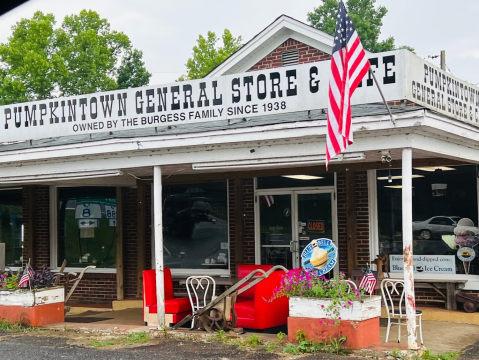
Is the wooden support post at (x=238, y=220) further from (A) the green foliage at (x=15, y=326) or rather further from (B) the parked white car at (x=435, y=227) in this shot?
(A) the green foliage at (x=15, y=326)

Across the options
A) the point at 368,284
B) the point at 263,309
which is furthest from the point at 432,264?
the point at 263,309

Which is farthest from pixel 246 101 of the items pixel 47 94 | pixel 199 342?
pixel 47 94

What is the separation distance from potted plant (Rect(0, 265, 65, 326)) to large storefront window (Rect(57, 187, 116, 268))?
11.6 ft

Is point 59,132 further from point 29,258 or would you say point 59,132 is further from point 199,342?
point 29,258

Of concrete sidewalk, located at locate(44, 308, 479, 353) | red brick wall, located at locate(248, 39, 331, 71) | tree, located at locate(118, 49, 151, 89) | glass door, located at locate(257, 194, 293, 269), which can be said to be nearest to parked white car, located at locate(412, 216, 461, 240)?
concrete sidewalk, located at locate(44, 308, 479, 353)

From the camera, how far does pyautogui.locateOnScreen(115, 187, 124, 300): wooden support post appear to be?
1374 centimetres

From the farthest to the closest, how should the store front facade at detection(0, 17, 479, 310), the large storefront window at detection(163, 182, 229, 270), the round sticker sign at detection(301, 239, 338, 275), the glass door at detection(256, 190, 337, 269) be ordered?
the large storefront window at detection(163, 182, 229, 270)
the glass door at detection(256, 190, 337, 269)
the round sticker sign at detection(301, 239, 338, 275)
the store front facade at detection(0, 17, 479, 310)

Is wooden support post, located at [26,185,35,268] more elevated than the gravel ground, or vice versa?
wooden support post, located at [26,185,35,268]

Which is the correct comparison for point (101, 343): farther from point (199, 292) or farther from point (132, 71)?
point (132, 71)

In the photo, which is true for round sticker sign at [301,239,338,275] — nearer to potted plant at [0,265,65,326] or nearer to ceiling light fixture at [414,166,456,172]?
ceiling light fixture at [414,166,456,172]

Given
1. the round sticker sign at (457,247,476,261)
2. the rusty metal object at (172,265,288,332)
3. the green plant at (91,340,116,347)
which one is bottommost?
the green plant at (91,340,116,347)

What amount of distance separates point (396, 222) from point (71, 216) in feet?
23.2

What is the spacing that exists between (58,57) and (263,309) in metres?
28.3

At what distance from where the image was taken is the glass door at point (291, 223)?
1216 centimetres
